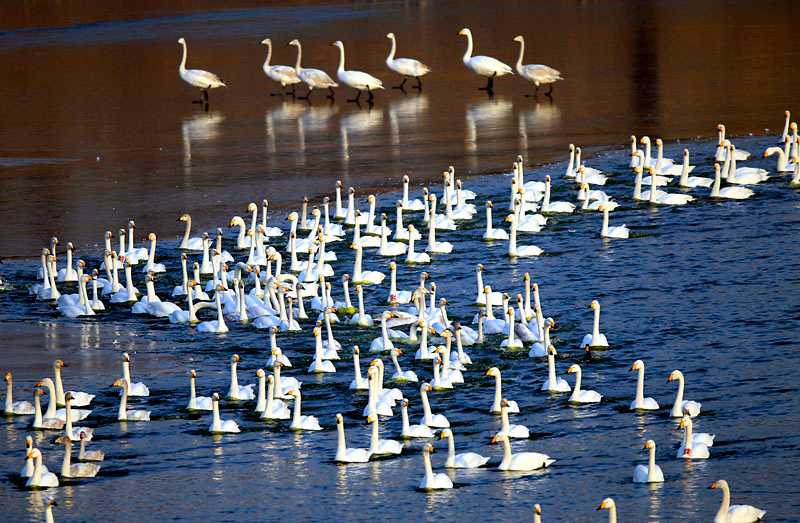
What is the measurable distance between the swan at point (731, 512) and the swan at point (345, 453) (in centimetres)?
429

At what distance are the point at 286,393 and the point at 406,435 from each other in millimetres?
2160

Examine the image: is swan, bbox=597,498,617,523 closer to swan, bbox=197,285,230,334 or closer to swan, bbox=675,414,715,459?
swan, bbox=675,414,715,459

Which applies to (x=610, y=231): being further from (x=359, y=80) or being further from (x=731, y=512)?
(x=359, y=80)

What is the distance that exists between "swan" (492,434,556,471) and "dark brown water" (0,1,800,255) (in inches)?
584

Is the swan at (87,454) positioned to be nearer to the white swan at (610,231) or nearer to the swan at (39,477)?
the swan at (39,477)

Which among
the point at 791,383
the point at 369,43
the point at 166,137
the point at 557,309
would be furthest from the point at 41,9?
the point at 791,383

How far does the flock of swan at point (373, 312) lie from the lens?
63.1ft

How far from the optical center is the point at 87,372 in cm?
2311

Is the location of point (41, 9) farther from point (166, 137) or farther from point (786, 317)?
point (786, 317)

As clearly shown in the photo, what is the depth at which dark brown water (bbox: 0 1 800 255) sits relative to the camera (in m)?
36.7

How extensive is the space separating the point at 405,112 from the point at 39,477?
29.8 m

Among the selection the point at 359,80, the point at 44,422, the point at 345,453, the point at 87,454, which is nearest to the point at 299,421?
the point at 345,453

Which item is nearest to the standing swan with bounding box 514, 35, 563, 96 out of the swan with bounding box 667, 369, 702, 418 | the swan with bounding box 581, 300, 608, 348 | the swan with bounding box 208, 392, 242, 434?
the swan with bounding box 581, 300, 608, 348

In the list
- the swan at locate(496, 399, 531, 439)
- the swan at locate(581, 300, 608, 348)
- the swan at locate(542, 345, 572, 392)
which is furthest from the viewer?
the swan at locate(581, 300, 608, 348)
